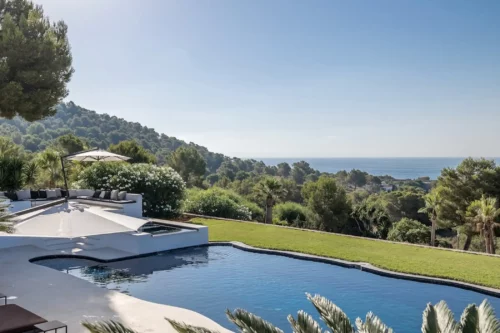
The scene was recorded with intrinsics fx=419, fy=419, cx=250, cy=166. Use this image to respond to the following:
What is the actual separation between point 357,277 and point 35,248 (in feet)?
32.1

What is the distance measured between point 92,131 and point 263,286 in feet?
365

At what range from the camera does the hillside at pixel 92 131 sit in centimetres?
9819

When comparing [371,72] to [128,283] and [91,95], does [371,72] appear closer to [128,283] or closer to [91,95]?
[128,283]

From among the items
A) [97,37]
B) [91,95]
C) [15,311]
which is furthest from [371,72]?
[91,95]

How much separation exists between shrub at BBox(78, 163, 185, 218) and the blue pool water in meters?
6.88

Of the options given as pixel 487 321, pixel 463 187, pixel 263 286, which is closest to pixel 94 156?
pixel 263 286

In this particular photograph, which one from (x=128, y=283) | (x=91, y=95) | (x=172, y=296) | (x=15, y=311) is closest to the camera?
(x=15, y=311)

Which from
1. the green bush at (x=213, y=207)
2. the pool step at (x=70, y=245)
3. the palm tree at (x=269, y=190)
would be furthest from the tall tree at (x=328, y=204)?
the pool step at (x=70, y=245)

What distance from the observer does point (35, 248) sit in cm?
1312

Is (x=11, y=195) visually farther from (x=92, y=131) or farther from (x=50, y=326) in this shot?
(x=92, y=131)

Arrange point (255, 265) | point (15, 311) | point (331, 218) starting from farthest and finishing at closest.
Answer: point (331, 218)
point (255, 265)
point (15, 311)

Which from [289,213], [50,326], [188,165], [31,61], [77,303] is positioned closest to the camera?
[50,326]

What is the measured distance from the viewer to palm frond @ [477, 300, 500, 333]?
358 cm

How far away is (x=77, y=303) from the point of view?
813cm
